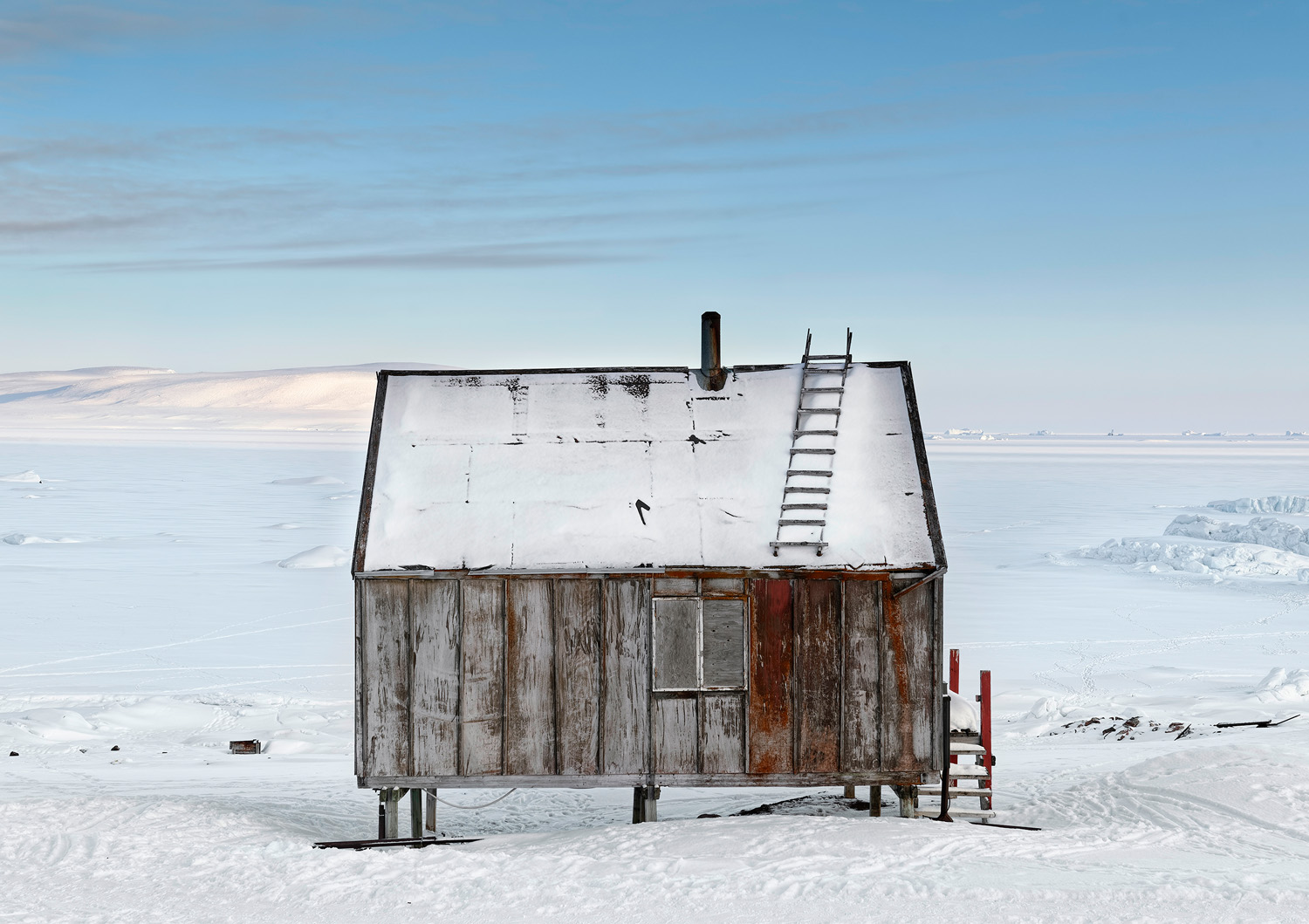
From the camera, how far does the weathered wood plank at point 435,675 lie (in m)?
13.7

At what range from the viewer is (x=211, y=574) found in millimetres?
43875

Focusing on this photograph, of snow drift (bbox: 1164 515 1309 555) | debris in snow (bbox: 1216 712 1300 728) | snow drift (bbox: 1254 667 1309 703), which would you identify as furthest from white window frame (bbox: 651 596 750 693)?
snow drift (bbox: 1164 515 1309 555)

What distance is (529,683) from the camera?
13.7 meters

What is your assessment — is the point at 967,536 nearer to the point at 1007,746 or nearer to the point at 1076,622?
the point at 1076,622

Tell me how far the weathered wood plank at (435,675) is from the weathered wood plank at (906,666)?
16.9 ft

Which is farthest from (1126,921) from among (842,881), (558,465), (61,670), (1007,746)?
(61,670)

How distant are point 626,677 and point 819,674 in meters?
2.31

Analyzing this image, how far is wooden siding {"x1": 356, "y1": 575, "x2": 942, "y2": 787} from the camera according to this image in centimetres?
1364

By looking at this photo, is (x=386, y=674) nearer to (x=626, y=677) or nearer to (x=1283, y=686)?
(x=626, y=677)

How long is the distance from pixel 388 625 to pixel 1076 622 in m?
27.9

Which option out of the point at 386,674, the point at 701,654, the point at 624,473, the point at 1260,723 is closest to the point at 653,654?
the point at 701,654

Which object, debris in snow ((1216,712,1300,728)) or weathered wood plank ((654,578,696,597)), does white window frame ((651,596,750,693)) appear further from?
debris in snow ((1216,712,1300,728))

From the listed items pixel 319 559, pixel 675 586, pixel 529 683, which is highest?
pixel 675 586

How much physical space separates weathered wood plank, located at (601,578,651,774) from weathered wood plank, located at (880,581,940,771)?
2855 mm
